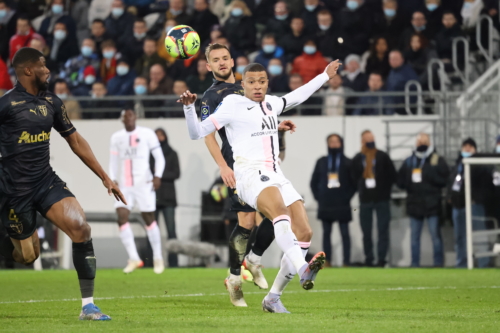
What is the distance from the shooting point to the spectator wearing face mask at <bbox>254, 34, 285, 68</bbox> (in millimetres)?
18062

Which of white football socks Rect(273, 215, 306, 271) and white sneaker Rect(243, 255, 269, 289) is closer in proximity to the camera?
white football socks Rect(273, 215, 306, 271)

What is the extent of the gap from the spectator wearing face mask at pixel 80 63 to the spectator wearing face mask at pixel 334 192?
625 centimetres

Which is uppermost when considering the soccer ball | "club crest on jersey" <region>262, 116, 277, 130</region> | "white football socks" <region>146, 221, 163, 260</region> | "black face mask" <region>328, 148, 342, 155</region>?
the soccer ball

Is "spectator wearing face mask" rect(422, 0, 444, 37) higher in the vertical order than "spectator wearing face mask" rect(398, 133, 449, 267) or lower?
higher

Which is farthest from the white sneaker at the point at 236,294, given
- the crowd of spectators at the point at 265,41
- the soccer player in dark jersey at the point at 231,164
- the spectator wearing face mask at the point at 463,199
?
the crowd of spectators at the point at 265,41

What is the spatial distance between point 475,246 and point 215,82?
817cm

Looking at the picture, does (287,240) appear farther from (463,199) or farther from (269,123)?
(463,199)

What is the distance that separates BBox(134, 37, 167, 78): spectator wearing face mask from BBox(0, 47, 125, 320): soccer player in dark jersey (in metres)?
11.7

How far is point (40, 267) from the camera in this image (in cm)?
1672

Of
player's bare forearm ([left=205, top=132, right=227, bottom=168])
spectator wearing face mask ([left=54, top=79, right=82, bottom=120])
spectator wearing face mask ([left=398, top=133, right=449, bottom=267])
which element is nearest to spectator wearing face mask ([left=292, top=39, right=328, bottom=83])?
spectator wearing face mask ([left=398, top=133, right=449, bottom=267])

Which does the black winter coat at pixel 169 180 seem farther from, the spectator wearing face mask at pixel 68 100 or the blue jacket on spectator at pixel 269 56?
the blue jacket on spectator at pixel 269 56

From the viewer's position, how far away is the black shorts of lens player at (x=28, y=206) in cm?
709

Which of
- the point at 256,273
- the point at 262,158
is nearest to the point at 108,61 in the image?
the point at 256,273

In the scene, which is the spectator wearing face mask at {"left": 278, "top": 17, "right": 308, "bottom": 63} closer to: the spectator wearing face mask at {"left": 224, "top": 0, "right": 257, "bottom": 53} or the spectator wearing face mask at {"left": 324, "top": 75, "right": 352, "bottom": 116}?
the spectator wearing face mask at {"left": 224, "top": 0, "right": 257, "bottom": 53}
